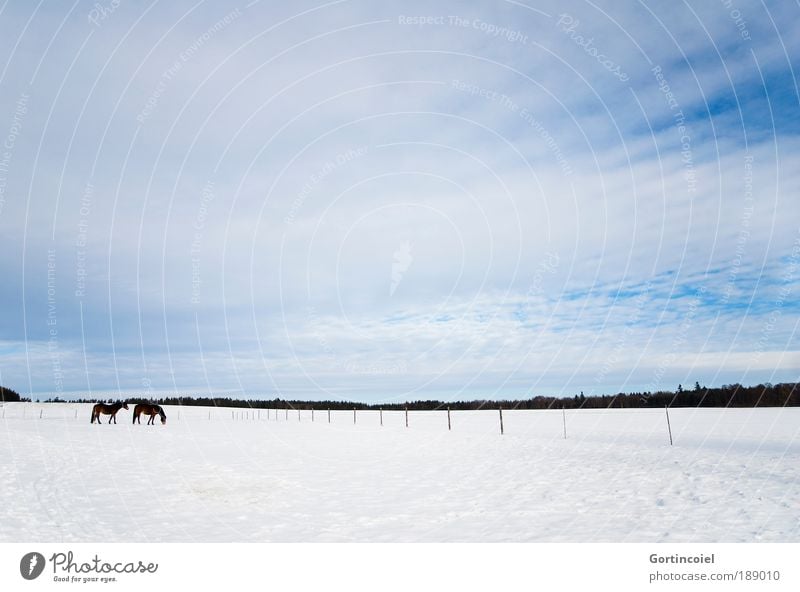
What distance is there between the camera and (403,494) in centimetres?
1171

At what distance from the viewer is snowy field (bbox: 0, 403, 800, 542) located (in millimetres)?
8414

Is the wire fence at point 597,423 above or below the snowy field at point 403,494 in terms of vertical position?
below

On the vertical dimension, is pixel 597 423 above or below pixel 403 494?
below

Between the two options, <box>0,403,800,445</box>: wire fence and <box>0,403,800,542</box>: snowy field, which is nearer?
<box>0,403,800,542</box>: snowy field

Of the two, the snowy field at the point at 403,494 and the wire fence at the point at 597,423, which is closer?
the snowy field at the point at 403,494

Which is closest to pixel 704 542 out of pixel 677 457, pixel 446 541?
pixel 446 541

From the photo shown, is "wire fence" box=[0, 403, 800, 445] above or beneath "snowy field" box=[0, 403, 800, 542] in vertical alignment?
beneath

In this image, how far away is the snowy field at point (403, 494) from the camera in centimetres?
841

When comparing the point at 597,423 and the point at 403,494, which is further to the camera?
the point at 597,423
